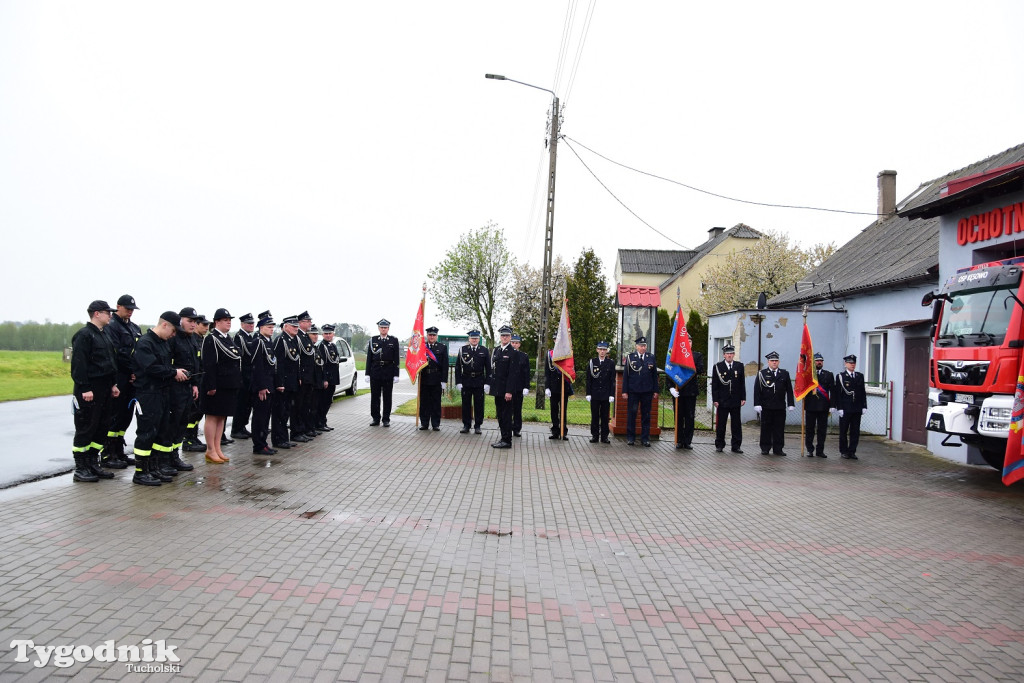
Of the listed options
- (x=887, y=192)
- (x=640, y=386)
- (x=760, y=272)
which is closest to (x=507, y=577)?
(x=640, y=386)

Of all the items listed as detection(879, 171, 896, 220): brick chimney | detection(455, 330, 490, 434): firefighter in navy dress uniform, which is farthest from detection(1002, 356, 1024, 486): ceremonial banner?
detection(879, 171, 896, 220): brick chimney

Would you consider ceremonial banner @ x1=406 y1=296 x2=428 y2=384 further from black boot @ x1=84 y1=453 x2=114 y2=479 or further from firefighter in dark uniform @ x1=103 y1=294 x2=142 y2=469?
black boot @ x1=84 y1=453 x2=114 y2=479

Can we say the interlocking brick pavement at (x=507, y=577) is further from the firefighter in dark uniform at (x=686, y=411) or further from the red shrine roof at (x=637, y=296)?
the red shrine roof at (x=637, y=296)

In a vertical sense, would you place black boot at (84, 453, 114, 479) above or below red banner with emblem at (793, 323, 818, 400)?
below

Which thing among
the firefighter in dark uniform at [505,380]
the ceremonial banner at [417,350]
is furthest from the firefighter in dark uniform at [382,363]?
the firefighter in dark uniform at [505,380]

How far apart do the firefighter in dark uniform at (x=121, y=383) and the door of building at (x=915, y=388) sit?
14950 mm

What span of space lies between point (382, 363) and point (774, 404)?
800 centimetres

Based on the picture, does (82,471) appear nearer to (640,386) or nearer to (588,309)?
(640,386)

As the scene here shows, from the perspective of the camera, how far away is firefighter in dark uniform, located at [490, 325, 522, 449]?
1278 cm

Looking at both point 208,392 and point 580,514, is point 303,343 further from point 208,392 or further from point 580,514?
point 580,514

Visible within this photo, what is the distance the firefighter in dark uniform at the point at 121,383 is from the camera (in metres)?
8.81

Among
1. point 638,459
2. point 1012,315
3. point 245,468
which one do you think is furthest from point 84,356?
point 1012,315

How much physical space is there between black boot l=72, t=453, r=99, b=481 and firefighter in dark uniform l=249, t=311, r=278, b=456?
8.74 feet

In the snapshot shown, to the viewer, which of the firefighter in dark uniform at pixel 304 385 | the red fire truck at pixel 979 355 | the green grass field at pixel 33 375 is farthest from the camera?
the green grass field at pixel 33 375
